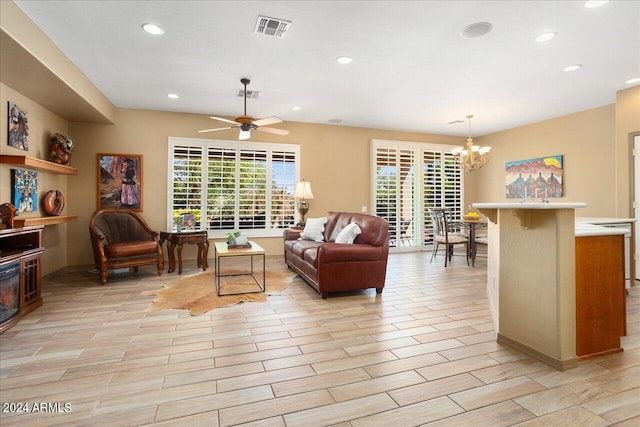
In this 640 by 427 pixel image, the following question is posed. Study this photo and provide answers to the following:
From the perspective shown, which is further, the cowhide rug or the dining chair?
the dining chair

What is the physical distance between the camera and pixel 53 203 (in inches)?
191

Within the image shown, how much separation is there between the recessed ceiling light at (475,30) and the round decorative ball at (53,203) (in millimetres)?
5864

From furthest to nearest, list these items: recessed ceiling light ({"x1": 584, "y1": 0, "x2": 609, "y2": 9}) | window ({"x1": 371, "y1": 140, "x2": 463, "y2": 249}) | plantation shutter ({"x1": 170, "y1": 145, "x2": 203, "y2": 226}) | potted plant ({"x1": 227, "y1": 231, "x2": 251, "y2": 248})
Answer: window ({"x1": 371, "y1": 140, "x2": 463, "y2": 249}) < plantation shutter ({"x1": 170, "y1": 145, "x2": 203, "y2": 226}) < potted plant ({"x1": 227, "y1": 231, "x2": 251, "y2": 248}) < recessed ceiling light ({"x1": 584, "y1": 0, "x2": 609, "y2": 9})

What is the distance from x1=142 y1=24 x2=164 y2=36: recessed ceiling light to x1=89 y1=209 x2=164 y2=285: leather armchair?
2896 mm

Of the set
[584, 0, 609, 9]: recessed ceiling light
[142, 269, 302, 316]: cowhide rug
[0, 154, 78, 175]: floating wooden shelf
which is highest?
[584, 0, 609, 9]: recessed ceiling light

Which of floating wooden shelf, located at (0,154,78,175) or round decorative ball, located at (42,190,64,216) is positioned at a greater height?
floating wooden shelf, located at (0,154,78,175)

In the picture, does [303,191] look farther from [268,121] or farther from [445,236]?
[445,236]

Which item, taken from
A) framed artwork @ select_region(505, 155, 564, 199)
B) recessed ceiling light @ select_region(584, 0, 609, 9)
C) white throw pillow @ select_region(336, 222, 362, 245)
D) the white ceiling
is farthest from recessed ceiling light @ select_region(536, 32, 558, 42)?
framed artwork @ select_region(505, 155, 564, 199)

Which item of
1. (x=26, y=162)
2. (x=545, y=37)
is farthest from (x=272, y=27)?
(x=26, y=162)

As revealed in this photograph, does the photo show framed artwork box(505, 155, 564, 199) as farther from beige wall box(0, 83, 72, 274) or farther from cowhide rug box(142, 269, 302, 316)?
beige wall box(0, 83, 72, 274)

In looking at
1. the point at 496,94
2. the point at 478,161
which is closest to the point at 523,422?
the point at 496,94

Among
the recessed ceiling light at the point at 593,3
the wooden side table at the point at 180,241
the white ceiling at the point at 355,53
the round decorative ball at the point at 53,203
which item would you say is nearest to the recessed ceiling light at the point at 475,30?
the white ceiling at the point at 355,53

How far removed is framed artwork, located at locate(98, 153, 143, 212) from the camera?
18.8 feet

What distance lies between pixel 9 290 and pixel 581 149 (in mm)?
8486
